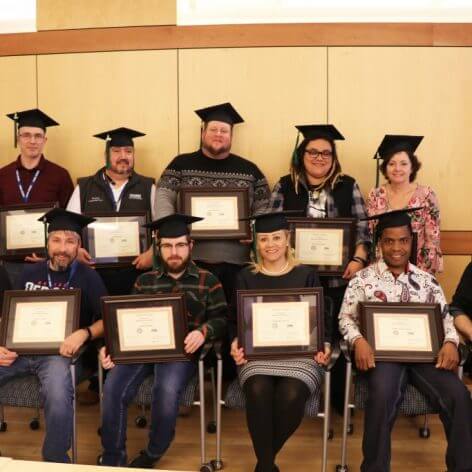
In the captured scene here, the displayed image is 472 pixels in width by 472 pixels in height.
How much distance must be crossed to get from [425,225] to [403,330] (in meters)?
1.19

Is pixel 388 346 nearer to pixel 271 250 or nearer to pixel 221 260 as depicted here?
pixel 271 250

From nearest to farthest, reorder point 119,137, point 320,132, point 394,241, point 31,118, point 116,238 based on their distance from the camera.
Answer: point 394,241 < point 116,238 < point 320,132 < point 119,137 < point 31,118

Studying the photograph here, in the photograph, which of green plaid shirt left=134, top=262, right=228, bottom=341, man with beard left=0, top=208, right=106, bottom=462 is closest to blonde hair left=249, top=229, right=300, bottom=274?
green plaid shirt left=134, top=262, right=228, bottom=341

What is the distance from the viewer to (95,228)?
402 centimetres

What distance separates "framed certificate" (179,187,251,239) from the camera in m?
4.03

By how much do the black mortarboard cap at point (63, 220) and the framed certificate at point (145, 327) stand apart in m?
0.62

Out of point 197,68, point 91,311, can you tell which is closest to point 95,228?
point 91,311

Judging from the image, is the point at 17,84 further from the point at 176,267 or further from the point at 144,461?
the point at 144,461

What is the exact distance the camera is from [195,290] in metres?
3.48

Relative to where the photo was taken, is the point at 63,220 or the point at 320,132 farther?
the point at 320,132

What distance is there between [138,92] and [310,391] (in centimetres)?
312

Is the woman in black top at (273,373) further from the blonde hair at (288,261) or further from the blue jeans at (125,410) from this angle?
the blue jeans at (125,410)

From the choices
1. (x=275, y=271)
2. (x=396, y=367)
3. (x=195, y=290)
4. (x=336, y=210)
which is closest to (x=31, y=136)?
(x=195, y=290)

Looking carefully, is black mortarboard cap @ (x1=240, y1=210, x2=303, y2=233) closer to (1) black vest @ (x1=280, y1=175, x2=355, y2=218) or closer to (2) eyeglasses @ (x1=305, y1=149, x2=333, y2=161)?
(1) black vest @ (x1=280, y1=175, x2=355, y2=218)
